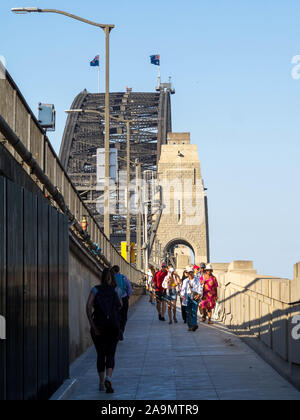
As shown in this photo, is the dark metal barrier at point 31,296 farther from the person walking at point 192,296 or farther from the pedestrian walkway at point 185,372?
the person walking at point 192,296

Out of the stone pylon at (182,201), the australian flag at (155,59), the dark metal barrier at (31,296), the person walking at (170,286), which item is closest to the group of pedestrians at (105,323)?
the dark metal barrier at (31,296)

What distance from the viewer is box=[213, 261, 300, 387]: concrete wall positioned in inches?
450

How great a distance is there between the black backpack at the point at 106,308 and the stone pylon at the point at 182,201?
79.8 meters

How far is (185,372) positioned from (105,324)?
249 cm

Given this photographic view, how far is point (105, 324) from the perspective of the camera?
36.6 feet

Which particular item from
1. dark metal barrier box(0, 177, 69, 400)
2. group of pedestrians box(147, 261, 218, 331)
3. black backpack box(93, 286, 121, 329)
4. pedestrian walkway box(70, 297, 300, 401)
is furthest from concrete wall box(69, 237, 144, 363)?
group of pedestrians box(147, 261, 218, 331)

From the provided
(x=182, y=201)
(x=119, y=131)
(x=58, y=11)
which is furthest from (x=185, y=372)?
(x=119, y=131)

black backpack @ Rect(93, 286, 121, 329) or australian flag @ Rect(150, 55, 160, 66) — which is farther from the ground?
australian flag @ Rect(150, 55, 160, 66)

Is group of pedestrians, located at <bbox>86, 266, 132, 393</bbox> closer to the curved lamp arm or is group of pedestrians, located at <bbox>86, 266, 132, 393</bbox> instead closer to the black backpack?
the black backpack

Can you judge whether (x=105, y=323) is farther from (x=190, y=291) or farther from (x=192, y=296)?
(x=190, y=291)

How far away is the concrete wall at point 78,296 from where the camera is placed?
15148 mm

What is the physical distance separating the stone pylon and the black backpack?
79771 mm

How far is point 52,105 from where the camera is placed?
18.5 metres
